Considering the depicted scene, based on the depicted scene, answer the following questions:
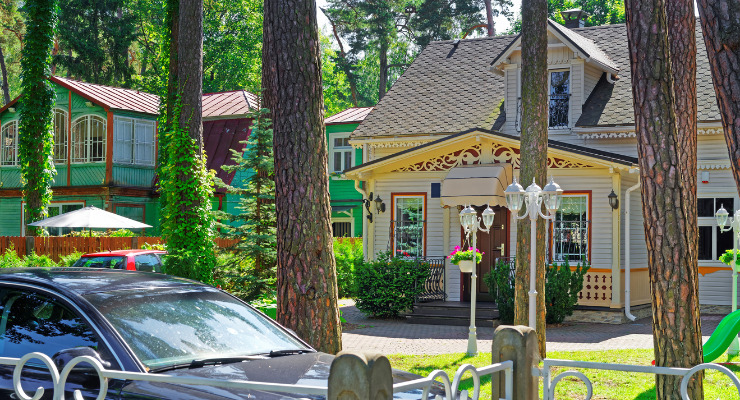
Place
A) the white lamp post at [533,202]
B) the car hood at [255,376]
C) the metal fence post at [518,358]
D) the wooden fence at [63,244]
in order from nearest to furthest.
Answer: the car hood at [255,376]
the metal fence post at [518,358]
the white lamp post at [533,202]
the wooden fence at [63,244]

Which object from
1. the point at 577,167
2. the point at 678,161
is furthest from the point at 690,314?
the point at 577,167

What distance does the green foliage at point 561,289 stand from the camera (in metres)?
16.4

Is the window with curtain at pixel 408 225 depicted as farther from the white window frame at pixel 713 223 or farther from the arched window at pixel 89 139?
the arched window at pixel 89 139

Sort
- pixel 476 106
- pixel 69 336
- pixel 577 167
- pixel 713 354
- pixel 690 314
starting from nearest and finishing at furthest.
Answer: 1. pixel 69 336
2. pixel 690 314
3. pixel 713 354
4. pixel 577 167
5. pixel 476 106

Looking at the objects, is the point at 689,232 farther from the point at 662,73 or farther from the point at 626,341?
the point at 626,341

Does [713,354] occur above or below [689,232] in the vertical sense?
below

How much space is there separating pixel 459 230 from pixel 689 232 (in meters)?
12.6

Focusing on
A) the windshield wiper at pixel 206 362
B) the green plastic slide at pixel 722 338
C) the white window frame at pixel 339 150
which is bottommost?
the green plastic slide at pixel 722 338

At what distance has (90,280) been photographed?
5617mm

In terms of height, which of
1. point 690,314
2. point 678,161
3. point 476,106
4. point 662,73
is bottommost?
point 690,314

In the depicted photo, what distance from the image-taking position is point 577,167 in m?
18.1

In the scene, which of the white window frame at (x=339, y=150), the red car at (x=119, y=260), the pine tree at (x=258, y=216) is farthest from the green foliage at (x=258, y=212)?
the white window frame at (x=339, y=150)

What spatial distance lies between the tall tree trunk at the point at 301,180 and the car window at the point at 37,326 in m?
2.81

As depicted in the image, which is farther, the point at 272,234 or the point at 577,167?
the point at 577,167
